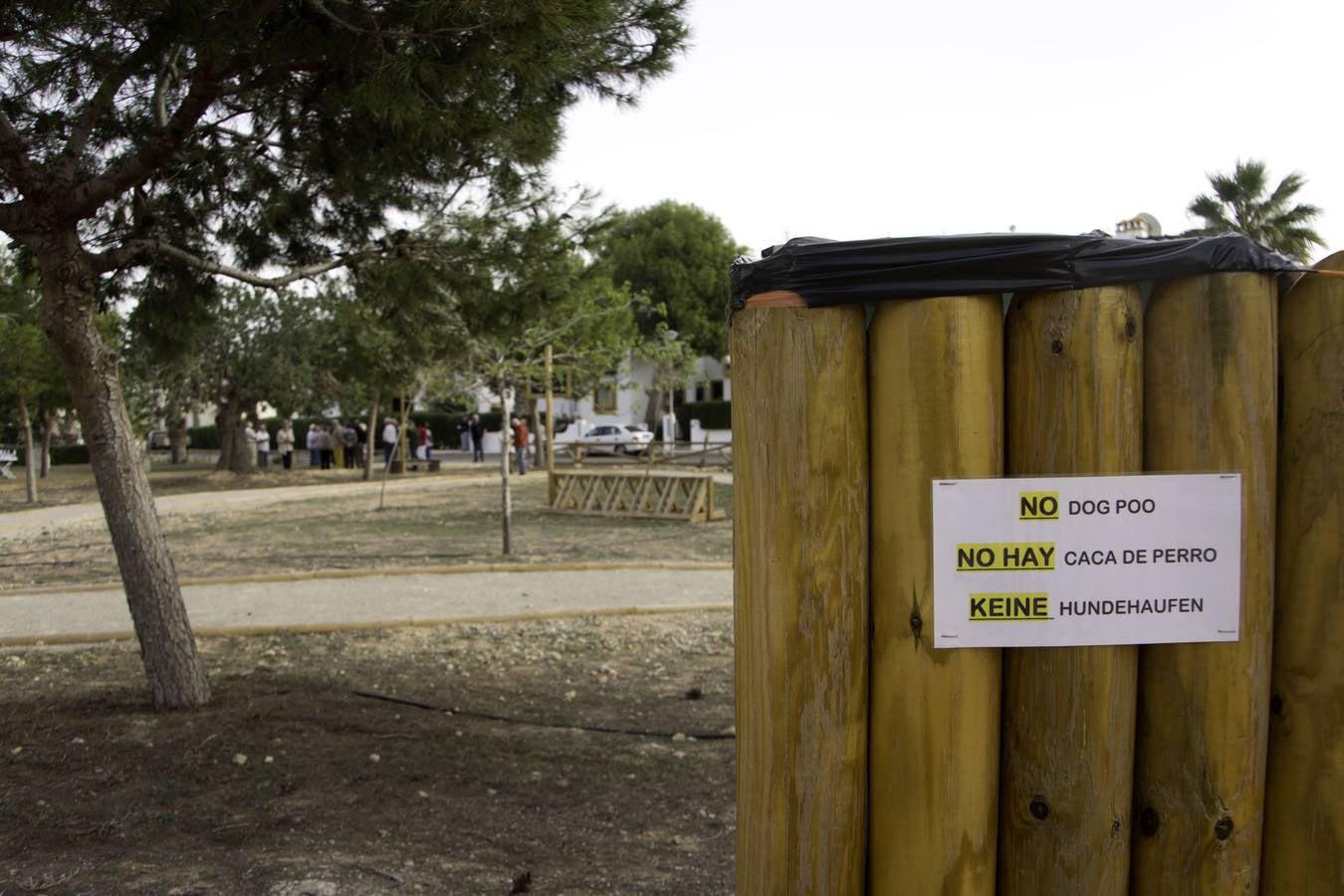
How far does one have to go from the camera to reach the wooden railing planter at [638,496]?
15.9 meters

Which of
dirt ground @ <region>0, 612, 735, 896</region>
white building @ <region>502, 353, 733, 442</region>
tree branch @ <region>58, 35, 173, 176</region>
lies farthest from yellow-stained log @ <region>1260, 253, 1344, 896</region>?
white building @ <region>502, 353, 733, 442</region>

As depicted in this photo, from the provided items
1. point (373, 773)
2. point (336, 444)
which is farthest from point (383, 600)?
point (336, 444)

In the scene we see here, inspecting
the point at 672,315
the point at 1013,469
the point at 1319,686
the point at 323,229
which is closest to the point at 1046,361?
the point at 1013,469

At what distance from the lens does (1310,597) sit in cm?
210

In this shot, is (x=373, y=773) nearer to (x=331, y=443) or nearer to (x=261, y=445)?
(x=331, y=443)

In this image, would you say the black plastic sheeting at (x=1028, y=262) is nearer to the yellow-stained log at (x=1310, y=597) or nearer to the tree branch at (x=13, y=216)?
the yellow-stained log at (x=1310, y=597)

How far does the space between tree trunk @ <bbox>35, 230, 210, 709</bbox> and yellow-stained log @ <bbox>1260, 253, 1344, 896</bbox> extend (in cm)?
456

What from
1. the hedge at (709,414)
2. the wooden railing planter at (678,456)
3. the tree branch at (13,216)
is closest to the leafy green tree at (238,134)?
the tree branch at (13,216)

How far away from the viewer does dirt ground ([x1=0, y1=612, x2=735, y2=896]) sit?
3.80 meters

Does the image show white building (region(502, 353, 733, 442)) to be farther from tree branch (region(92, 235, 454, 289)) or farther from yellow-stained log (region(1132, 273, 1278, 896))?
yellow-stained log (region(1132, 273, 1278, 896))

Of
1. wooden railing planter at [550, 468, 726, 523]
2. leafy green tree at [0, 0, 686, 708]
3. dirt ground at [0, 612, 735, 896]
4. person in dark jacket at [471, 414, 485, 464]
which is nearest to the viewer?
dirt ground at [0, 612, 735, 896]

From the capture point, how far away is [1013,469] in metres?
2.10

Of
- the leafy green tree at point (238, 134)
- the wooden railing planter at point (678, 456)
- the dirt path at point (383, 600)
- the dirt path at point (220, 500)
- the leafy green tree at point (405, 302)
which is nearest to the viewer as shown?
the leafy green tree at point (238, 134)

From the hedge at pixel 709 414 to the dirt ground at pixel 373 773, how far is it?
4114 centimetres
